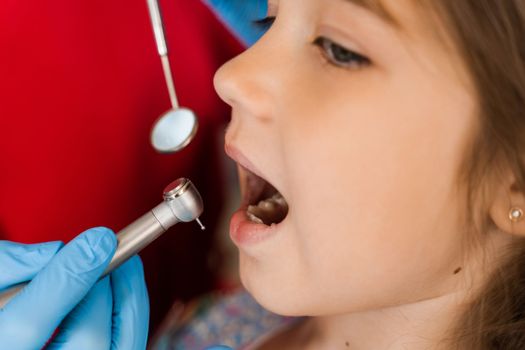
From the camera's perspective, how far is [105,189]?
44.4 inches

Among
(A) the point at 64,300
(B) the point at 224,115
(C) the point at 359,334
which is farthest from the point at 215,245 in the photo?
(A) the point at 64,300

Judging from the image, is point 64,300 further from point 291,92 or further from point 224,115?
point 224,115

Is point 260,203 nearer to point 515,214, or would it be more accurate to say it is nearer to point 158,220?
point 158,220

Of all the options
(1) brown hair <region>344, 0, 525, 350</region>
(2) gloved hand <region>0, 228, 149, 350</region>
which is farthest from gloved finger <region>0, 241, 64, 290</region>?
(1) brown hair <region>344, 0, 525, 350</region>

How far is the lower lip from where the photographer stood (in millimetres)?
856

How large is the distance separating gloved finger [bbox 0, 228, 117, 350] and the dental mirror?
0.91ft

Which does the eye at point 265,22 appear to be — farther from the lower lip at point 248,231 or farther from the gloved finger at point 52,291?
the gloved finger at point 52,291

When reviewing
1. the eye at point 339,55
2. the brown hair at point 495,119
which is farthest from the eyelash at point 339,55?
the brown hair at point 495,119

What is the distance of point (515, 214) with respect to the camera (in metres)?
0.74

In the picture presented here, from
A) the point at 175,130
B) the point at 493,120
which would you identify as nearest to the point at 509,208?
the point at 493,120

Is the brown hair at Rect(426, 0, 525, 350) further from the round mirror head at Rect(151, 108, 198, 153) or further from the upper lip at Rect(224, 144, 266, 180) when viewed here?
the round mirror head at Rect(151, 108, 198, 153)

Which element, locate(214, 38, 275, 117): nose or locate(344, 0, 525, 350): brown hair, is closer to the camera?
locate(344, 0, 525, 350): brown hair

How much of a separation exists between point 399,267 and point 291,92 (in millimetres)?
272

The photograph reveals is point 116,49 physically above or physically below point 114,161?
above
